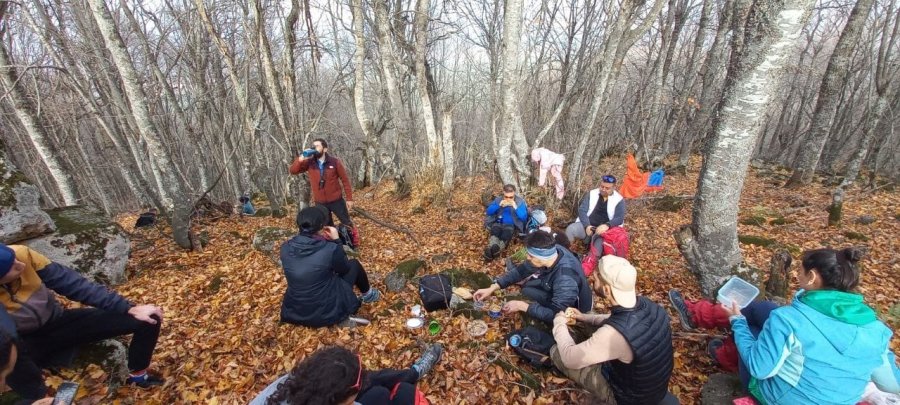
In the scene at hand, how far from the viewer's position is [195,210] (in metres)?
7.53

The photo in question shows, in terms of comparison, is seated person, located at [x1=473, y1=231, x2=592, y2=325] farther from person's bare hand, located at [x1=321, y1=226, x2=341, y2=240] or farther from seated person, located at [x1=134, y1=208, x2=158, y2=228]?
seated person, located at [x1=134, y1=208, x2=158, y2=228]

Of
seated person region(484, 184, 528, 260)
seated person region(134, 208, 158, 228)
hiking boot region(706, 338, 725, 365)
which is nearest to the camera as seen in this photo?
hiking boot region(706, 338, 725, 365)

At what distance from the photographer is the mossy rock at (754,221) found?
727cm

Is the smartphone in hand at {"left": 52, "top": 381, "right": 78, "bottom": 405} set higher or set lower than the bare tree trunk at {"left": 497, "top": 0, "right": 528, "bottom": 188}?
lower

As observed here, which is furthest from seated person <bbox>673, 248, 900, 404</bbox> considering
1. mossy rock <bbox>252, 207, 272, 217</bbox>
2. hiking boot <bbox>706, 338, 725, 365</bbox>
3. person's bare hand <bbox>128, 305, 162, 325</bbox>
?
mossy rock <bbox>252, 207, 272, 217</bbox>

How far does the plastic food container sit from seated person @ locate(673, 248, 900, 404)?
3.02 ft

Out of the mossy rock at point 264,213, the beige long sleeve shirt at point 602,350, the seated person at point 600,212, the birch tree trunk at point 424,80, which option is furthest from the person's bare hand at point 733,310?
the mossy rock at point 264,213

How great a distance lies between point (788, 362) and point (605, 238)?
9.77 feet

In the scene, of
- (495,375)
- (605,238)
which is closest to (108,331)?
(495,375)

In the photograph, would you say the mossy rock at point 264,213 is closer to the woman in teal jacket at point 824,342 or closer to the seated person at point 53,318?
the seated person at point 53,318

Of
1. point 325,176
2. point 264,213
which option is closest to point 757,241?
point 325,176

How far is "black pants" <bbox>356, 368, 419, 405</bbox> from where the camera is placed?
7.36ft

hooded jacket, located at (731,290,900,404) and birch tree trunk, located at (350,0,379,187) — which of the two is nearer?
hooded jacket, located at (731,290,900,404)

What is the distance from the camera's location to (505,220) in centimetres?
639
